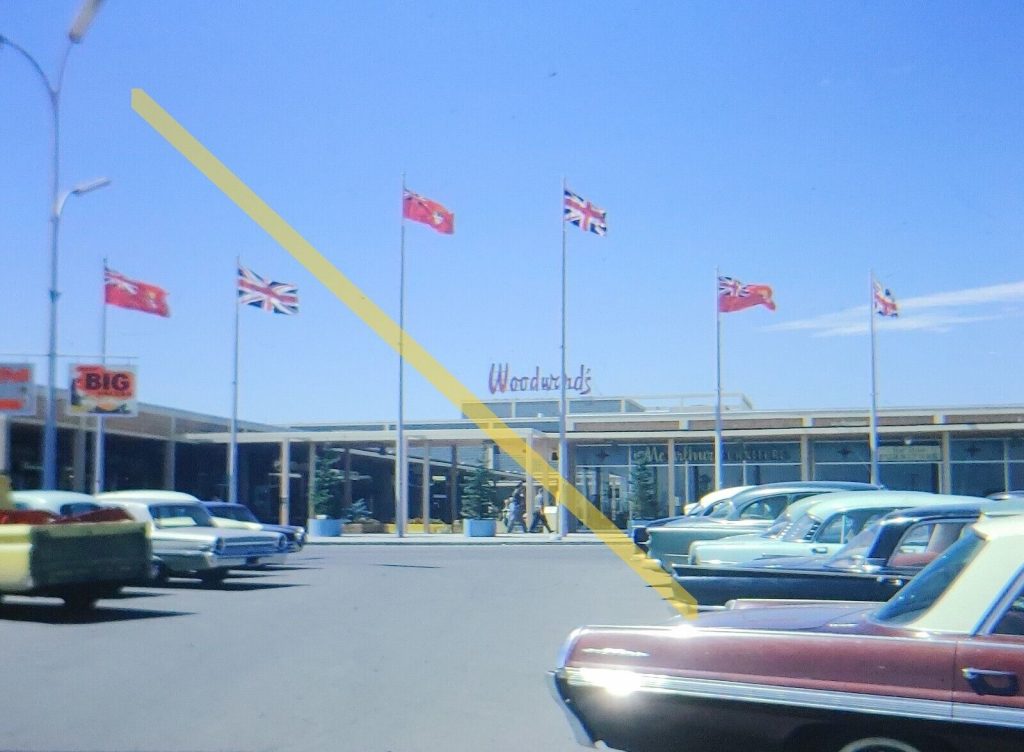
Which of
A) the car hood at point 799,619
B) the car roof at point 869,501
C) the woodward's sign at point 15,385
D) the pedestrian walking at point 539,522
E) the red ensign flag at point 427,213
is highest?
the red ensign flag at point 427,213

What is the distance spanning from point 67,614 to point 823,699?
10770 millimetres

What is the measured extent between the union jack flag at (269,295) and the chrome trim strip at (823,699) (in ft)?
97.4

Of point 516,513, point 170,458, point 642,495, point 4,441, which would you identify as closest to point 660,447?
point 642,495

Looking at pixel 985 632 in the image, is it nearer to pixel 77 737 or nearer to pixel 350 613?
pixel 77 737

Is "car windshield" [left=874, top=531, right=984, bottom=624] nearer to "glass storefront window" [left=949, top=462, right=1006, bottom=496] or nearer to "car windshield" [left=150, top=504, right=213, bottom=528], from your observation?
"car windshield" [left=150, top=504, right=213, bottom=528]

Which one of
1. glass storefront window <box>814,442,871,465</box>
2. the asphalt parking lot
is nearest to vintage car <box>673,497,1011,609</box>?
the asphalt parking lot

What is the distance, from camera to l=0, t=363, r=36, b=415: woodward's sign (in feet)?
86.3

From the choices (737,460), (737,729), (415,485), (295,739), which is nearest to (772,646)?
(737,729)

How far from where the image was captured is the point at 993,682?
4.32 meters

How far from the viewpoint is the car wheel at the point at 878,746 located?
4.45m

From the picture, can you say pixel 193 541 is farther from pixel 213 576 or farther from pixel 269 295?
pixel 269 295

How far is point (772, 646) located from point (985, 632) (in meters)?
0.87

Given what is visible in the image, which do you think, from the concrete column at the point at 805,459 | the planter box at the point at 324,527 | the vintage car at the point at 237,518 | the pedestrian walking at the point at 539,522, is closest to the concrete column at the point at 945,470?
the concrete column at the point at 805,459

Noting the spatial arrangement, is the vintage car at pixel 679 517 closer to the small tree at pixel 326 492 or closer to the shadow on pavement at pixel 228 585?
the shadow on pavement at pixel 228 585
